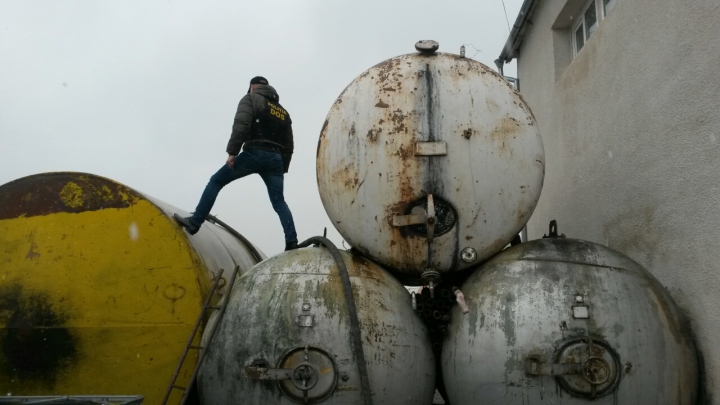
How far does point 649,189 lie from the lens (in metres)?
4.55

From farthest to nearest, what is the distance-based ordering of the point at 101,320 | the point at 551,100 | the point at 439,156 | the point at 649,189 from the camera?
the point at 551,100 → the point at 649,189 → the point at 101,320 → the point at 439,156

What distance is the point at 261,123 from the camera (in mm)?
5324

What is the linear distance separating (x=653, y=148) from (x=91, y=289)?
12.6ft

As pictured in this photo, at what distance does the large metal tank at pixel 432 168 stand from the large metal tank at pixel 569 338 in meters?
0.32

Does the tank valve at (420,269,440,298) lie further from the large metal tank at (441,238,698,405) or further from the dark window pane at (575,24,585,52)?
the dark window pane at (575,24,585,52)

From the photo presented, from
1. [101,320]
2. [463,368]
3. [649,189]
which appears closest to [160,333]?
[101,320]

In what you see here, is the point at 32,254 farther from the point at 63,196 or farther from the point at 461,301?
the point at 461,301

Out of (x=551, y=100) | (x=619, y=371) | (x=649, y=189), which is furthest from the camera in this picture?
(x=551, y=100)

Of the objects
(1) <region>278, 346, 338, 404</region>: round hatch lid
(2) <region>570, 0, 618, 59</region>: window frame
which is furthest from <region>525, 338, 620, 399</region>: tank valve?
(2) <region>570, 0, 618, 59</region>: window frame

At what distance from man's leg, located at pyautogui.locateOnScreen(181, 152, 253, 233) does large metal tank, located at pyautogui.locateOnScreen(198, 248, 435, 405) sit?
3.76 ft

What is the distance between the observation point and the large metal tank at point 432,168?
3.92 metres

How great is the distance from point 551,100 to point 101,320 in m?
5.25

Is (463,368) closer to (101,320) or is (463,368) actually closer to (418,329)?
(418,329)

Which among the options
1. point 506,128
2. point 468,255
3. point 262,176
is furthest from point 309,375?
point 262,176
